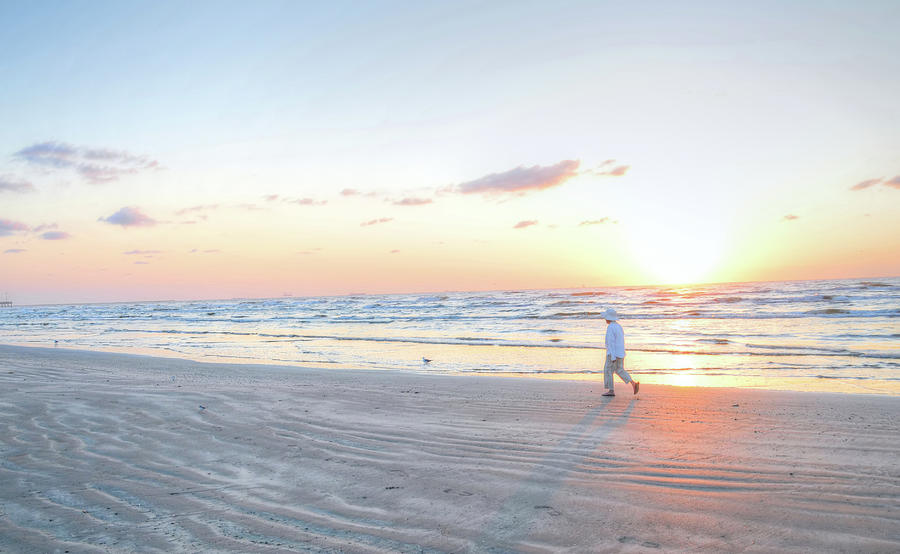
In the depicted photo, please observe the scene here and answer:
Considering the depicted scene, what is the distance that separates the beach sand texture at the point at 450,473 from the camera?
390cm

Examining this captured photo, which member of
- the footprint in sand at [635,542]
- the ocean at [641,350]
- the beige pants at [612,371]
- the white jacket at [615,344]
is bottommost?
the ocean at [641,350]

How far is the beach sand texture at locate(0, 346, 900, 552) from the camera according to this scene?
390 cm

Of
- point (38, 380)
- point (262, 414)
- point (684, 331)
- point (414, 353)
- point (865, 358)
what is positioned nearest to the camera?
point (262, 414)

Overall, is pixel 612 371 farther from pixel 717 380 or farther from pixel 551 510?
pixel 551 510

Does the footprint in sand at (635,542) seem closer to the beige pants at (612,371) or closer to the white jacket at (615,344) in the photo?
the beige pants at (612,371)

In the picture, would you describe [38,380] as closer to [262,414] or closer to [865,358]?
[262,414]

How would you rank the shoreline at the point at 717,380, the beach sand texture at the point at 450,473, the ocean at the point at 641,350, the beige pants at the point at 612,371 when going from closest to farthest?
the beach sand texture at the point at 450,473 < the beige pants at the point at 612,371 < the shoreline at the point at 717,380 < the ocean at the point at 641,350

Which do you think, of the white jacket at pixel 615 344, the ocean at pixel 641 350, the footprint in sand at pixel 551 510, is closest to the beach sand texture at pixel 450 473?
the footprint in sand at pixel 551 510

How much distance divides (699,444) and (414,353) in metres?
13.3

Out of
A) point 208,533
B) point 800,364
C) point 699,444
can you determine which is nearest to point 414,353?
point 800,364

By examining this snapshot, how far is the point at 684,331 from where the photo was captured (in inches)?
986

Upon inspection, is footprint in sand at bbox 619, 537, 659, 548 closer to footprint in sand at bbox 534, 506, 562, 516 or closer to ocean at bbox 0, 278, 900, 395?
footprint in sand at bbox 534, 506, 562, 516

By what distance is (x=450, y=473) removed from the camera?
17.4ft

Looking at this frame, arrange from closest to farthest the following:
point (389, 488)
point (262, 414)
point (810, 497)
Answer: point (810, 497), point (389, 488), point (262, 414)
